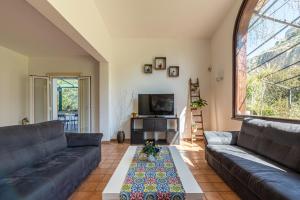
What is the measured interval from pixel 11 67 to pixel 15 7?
10.1ft

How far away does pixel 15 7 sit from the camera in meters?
3.46

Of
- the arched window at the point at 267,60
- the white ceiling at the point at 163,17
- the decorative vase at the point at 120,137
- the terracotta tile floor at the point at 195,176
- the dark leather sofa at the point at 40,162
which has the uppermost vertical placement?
the white ceiling at the point at 163,17

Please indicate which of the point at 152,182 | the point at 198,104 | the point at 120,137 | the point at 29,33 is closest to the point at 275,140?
the point at 152,182

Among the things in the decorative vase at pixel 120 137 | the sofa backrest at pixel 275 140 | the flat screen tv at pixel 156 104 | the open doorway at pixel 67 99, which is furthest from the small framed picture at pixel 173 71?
the open doorway at pixel 67 99

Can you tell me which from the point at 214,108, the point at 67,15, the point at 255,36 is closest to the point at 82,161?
the point at 67,15

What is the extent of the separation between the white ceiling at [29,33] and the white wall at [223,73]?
372cm

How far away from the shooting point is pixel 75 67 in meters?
6.46

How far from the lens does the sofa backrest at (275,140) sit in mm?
2219

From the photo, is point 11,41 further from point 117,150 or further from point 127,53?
point 117,150

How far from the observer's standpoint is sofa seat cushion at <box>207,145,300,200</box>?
164cm

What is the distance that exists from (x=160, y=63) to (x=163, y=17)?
1468mm

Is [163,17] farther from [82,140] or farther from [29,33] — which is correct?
[82,140]

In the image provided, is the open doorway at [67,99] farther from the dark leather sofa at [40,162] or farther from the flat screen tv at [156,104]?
the dark leather sofa at [40,162]

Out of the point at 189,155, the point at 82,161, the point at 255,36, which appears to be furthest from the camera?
the point at 189,155
